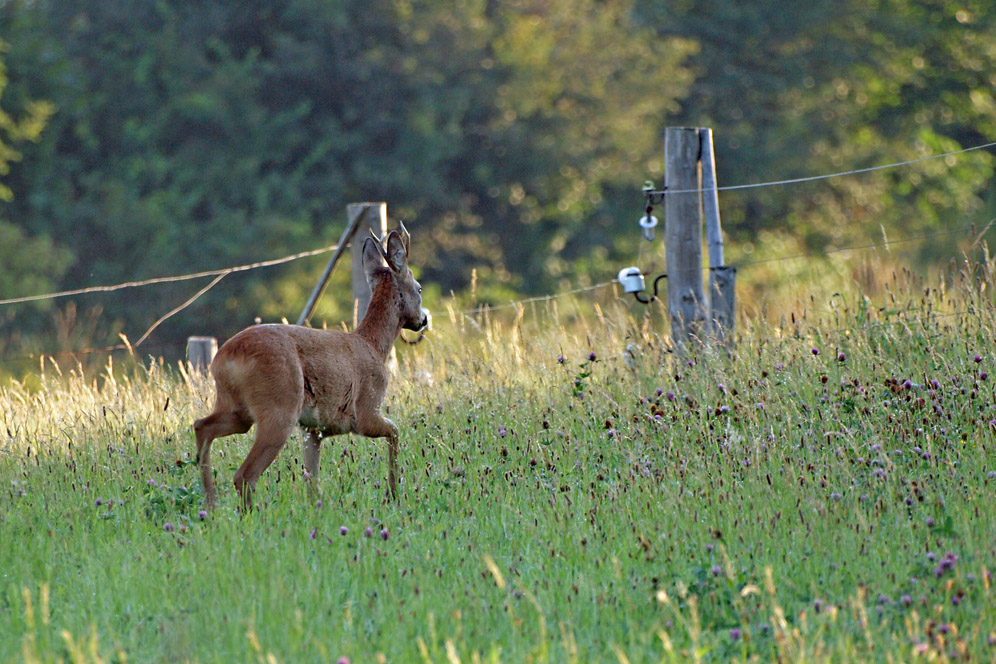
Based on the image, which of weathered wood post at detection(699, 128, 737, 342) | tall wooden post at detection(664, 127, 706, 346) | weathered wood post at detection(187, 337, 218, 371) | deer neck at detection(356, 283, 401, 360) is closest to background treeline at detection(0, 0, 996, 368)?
weathered wood post at detection(187, 337, 218, 371)

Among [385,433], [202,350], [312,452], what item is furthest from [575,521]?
[202,350]

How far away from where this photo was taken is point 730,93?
2884 centimetres

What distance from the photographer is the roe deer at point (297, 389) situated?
209 inches

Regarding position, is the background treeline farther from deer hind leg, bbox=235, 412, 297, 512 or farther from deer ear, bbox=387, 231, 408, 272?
deer hind leg, bbox=235, 412, 297, 512

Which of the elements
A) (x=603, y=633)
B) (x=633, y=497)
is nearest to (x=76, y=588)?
(x=603, y=633)

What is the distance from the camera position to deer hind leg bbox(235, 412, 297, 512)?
209 inches

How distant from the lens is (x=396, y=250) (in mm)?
6367

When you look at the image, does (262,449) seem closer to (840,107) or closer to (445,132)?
(445,132)

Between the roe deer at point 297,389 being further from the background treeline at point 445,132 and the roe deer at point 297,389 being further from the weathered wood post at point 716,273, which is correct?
the background treeline at point 445,132

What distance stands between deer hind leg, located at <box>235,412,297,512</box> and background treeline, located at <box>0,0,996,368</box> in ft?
52.1

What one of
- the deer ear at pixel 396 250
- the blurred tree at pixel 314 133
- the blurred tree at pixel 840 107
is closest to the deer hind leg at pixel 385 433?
the deer ear at pixel 396 250

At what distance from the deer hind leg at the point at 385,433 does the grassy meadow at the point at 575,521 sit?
119 mm

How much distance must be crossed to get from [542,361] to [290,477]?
2.88 metres

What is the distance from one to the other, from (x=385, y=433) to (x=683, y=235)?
326cm
